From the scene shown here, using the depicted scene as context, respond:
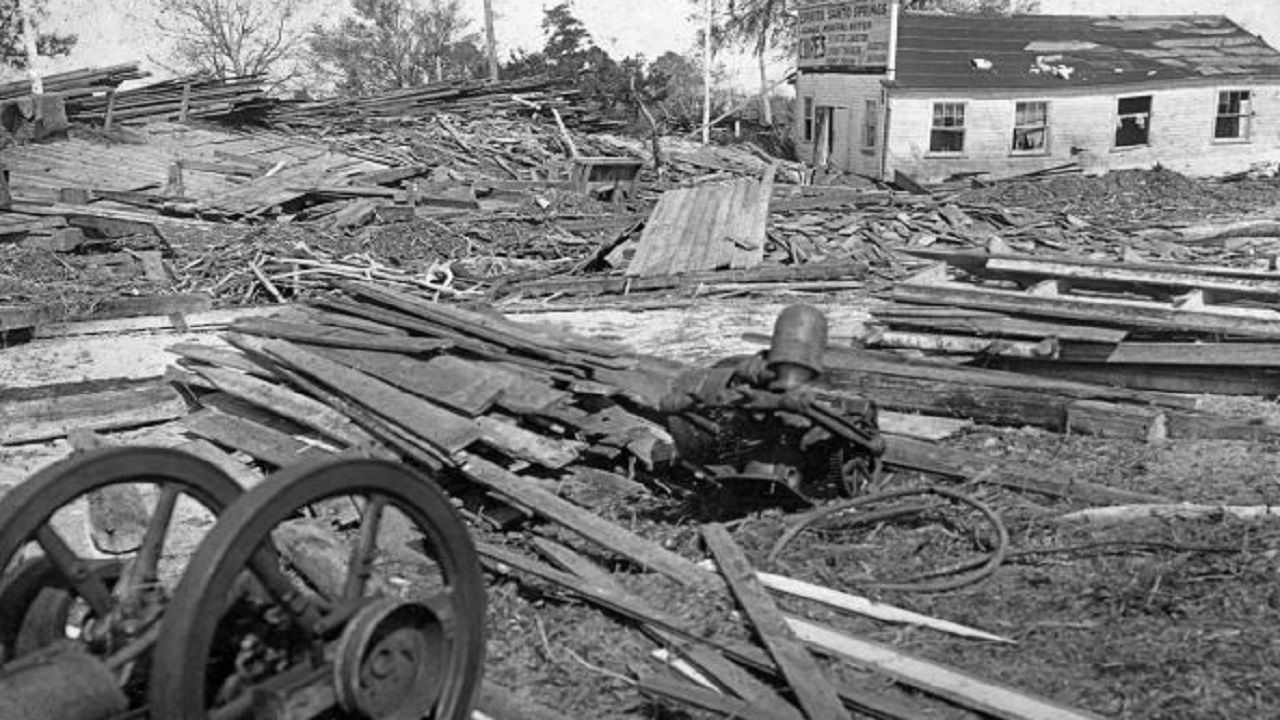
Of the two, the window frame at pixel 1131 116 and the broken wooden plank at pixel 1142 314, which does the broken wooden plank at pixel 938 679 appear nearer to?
the broken wooden plank at pixel 1142 314

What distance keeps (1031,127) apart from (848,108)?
14.4ft

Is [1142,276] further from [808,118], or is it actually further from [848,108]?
[808,118]

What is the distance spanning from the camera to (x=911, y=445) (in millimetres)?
7688

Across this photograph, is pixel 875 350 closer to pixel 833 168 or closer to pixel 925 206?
pixel 925 206

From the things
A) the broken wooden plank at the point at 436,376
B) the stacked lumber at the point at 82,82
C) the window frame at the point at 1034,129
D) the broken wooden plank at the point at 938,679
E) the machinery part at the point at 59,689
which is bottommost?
the broken wooden plank at the point at 938,679

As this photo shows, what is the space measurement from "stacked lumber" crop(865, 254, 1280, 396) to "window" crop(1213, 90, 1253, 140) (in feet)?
69.6

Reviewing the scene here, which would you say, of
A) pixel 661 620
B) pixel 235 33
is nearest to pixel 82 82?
pixel 235 33

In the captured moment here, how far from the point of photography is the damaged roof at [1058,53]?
2836 cm

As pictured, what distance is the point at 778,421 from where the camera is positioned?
263 inches

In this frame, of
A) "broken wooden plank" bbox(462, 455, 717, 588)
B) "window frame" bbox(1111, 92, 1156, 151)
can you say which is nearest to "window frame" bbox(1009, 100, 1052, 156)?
"window frame" bbox(1111, 92, 1156, 151)

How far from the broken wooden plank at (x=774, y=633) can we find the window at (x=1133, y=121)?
25.4 metres

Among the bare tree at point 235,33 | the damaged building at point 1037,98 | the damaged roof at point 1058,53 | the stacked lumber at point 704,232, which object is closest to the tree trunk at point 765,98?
the damaged building at point 1037,98

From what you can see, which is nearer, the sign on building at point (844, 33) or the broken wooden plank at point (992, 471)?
the broken wooden plank at point (992, 471)

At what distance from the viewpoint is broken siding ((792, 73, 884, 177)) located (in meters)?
29.3
